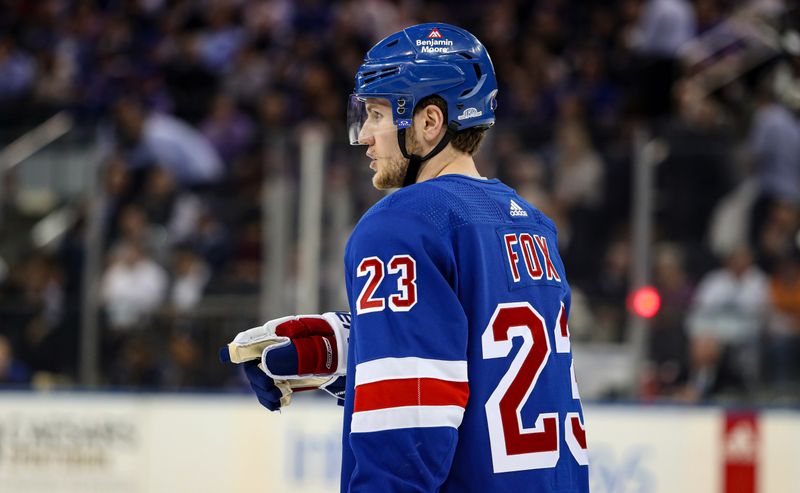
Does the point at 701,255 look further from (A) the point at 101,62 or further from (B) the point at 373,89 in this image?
(A) the point at 101,62

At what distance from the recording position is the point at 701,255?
6578 mm

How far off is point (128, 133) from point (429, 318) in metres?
5.92

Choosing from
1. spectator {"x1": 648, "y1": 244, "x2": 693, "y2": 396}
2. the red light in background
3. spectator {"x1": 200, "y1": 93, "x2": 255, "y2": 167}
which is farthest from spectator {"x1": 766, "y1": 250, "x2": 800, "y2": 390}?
spectator {"x1": 200, "y1": 93, "x2": 255, "y2": 167}

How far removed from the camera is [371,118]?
248 cm

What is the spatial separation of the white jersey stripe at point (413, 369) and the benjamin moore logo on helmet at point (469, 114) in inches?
19.1

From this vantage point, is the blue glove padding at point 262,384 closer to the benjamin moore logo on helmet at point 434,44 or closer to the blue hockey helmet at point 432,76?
the blue hockey helmet at point 432,76

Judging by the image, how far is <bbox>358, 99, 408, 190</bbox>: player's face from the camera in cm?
243

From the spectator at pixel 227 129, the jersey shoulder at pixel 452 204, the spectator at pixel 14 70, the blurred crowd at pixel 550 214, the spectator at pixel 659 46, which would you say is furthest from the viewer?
the spectator at pixel 14 70

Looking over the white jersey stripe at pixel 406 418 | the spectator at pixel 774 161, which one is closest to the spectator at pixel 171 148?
the spectator at pixel 774 161

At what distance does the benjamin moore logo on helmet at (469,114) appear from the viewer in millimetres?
2414

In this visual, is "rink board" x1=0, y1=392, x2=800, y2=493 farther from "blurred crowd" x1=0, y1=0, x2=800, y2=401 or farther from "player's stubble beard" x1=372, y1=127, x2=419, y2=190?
"player's stubble beard" x1=372, y1=127, x2=419, y2=190

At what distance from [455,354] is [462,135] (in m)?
0.47

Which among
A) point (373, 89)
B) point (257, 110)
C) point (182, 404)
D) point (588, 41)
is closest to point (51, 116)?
point (257, 110)

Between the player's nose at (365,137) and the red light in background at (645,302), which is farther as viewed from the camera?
the red light in background at (645,302)
